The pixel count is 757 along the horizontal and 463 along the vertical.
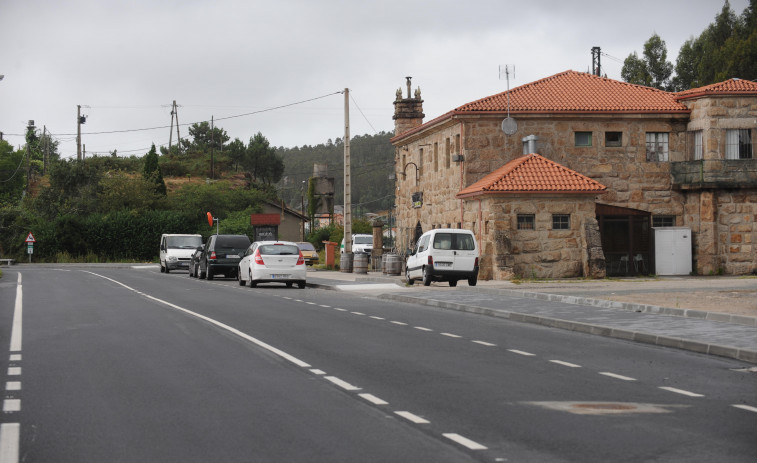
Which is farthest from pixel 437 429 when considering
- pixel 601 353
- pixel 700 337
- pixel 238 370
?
pixel 700 337

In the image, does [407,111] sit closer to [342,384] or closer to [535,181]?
[535,181]

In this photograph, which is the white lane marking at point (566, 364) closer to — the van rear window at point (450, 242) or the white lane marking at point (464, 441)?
the white lane marking at point (464, 441)

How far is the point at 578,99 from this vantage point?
41812 millimetres

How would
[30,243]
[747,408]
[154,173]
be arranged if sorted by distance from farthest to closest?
[154,173]
[30,243]
[747,408]

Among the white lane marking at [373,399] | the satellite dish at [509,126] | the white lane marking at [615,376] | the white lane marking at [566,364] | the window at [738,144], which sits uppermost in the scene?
the satellite dish at [509,126]

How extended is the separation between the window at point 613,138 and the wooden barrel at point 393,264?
10010mm

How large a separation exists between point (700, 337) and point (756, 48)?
5471 cm

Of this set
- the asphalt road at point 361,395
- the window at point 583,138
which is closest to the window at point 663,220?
the window at point 583,138

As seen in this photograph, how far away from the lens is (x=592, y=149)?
135 ft

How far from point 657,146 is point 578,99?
385 centimetres

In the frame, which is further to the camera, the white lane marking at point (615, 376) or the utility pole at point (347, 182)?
the utility pole at point (347, 182)

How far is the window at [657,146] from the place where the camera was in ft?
136

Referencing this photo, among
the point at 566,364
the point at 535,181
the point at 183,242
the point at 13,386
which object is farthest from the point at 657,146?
the point at 13,386

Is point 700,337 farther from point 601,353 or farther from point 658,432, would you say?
point 658,432
